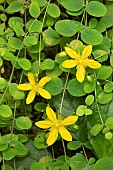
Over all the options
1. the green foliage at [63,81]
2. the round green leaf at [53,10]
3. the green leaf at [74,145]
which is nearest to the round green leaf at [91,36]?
the green foliage at [63,81]

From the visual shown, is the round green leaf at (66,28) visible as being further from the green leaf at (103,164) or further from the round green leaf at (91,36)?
the green leaf at (103,164)

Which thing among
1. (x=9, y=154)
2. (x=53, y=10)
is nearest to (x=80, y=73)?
(x=53, y=10)

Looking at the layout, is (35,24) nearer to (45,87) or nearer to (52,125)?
(45,87)

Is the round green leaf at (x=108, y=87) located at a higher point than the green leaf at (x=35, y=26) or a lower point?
lower

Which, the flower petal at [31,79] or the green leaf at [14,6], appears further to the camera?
the green leaf at [14,6]

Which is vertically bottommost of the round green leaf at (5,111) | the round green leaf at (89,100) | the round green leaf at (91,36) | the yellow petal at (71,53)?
the round green leaf at (5,111)

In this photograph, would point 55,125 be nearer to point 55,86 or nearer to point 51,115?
point 51,115

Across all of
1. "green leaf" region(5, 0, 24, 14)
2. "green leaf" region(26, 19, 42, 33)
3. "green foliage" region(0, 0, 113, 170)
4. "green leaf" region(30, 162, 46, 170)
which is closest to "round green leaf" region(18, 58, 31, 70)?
"green foliage" region(0, 0, 113, 170)
